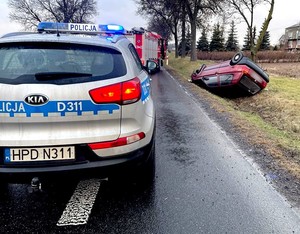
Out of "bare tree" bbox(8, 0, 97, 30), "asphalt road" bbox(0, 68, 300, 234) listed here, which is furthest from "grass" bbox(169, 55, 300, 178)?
"bare tree" bbox(8, 0, 97, 30)

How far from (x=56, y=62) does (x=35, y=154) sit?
85 centimetres

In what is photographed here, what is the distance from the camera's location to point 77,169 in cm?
277

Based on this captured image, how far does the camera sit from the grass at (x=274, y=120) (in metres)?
4.99

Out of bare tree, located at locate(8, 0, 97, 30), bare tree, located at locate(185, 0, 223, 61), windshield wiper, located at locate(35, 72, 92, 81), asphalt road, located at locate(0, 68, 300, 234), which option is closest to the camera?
windshield wiper, located at locate(35, 72, 92, 81)

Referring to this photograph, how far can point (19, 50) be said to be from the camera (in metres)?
2.91

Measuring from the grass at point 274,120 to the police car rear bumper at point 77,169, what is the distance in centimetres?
238

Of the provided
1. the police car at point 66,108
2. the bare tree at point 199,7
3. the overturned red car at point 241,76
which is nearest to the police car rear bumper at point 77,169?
the police car at point 66,108

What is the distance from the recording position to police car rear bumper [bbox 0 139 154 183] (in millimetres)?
2701

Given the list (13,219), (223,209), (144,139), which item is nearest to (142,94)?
(144,139)

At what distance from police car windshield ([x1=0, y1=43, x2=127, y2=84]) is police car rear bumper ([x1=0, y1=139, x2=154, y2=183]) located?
755 millimetres

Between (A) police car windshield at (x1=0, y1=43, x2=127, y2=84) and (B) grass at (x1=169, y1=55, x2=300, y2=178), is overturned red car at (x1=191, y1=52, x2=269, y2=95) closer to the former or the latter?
(B) grass at (x1=169, y1=55, x2=300, y2=178)

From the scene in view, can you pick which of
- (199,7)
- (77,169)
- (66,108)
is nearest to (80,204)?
(77,169)

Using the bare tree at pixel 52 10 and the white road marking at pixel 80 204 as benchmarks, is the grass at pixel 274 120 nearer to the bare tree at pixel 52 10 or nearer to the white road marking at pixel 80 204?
the white road marking at pixel 80 204

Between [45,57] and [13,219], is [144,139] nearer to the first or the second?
[45,57]
